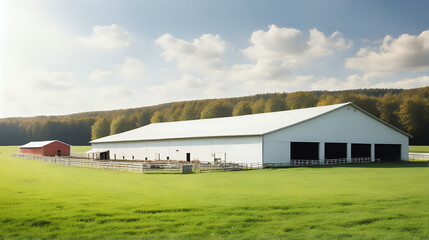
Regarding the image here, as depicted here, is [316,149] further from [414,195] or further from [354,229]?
[354,229]

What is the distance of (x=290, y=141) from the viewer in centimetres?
4138

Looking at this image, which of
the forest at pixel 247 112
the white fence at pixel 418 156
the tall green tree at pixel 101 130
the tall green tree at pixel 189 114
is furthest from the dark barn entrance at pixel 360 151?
the tall green tree at pixel 101 130

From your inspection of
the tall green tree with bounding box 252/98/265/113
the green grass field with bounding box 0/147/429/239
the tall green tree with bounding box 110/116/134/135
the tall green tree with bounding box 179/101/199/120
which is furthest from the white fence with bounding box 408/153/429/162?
the tall green tree with bounding box 110/116/134/135

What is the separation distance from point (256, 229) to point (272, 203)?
11.9 ft

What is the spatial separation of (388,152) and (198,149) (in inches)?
1041

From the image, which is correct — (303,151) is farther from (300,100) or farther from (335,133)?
(300,100)

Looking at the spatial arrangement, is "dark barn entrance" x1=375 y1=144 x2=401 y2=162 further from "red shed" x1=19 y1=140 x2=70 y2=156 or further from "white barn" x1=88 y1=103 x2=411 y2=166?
"red shed" x1=19 y1=140 x2=70 y2=156

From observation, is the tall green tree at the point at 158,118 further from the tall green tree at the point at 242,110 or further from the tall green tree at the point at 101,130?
the tall green tree at the point at 242,110

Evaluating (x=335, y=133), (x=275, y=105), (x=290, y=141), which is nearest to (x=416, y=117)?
(x=275, y=105)

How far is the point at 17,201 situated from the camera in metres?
15.3

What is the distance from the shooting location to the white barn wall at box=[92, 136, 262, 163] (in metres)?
40.5

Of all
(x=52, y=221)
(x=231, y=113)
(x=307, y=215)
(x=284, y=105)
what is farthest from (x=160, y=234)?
(x=231, y=113)

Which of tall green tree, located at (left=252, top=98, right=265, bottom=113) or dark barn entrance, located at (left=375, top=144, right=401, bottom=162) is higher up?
tall green tree, located at (left=252, top=98, right=265, bottom=113)

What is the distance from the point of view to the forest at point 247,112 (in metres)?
92.6
